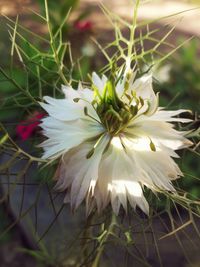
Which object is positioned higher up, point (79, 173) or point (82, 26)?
point (82, 26)

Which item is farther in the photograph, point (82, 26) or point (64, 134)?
point (82, 26)

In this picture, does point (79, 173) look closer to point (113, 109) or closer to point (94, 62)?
point (113, 109)

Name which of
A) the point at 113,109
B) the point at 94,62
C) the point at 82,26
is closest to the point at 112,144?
the point at 113,109

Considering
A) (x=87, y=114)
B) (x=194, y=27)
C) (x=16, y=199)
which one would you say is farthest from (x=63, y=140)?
(x=194, y=27)

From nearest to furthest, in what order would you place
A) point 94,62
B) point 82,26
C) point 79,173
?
point 79,173 → point 94,62 → point 82,26

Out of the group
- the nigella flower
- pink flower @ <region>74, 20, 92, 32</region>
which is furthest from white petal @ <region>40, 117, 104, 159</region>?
pink flower @ <region>74, 20, 92, 32</region>

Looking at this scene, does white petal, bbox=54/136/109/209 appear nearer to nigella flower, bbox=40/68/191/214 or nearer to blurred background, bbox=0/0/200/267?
nigella flower, bbox=40/68/191/214

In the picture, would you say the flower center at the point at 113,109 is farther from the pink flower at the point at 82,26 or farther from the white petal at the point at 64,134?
the pink flower at the point at 82,26

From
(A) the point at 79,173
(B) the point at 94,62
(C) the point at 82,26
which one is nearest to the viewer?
(A) the point at 79,173
